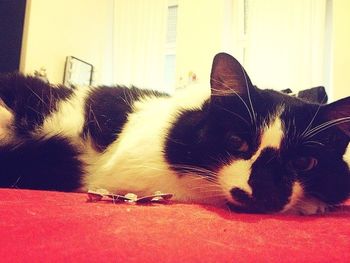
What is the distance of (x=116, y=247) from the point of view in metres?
0.45

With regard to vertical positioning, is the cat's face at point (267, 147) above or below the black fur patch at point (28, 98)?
below

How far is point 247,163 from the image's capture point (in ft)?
2.66

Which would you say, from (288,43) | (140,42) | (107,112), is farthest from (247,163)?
(140,42)

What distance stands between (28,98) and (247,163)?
82 cm

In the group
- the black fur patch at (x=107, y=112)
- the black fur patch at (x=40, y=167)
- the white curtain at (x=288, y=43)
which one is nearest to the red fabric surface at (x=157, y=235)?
the black fur patch at (x=40, y=167)

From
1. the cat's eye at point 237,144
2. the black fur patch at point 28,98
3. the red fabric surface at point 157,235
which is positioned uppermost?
the black fur patch at point 28,98

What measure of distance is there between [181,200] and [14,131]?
23.6 inches

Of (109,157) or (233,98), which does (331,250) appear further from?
(109,157)

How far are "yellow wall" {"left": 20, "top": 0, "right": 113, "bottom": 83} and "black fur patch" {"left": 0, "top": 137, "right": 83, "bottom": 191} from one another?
205 cm

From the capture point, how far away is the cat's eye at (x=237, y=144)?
2.75ft

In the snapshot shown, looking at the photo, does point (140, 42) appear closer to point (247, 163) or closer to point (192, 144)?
point (192, 144)

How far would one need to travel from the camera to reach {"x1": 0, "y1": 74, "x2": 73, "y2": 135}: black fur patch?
3.92 feet

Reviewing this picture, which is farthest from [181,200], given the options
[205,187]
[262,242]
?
[262,242]

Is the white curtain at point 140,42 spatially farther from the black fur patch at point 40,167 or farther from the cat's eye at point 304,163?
the cat's eye at point 304,163
